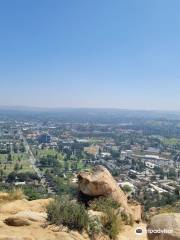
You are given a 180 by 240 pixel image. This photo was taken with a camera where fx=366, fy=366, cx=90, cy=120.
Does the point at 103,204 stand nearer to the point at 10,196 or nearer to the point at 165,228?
the point at 165,228

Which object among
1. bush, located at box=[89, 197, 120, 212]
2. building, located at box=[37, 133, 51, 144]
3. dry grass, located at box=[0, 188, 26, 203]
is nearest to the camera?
bush, located at box=[89, 197, 120, 212]

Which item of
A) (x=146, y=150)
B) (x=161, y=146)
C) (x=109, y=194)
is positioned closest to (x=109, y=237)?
(x=109, y=194)

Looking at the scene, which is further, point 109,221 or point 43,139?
point 43,139

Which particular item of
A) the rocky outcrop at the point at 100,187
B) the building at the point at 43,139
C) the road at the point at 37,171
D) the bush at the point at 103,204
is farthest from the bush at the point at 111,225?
the building at the point at 43,139

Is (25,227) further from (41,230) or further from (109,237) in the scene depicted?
(109,237)

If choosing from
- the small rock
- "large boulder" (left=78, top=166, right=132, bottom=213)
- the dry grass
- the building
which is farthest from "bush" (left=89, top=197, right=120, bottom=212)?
the building

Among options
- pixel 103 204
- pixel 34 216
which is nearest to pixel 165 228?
pixel 103 204

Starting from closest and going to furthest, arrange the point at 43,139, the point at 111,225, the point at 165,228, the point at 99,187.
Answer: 1. the point at 165,228
2. the point at 111,225
3. the point at 99,187
4. the point at 43,139

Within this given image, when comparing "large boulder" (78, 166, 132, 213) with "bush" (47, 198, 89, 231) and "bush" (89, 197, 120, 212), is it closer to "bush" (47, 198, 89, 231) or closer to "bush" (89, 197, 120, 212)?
"bush" (89, 197, 120, 212)

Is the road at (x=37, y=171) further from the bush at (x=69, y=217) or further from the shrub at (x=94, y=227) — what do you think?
the bush at (x=69, y=217)
